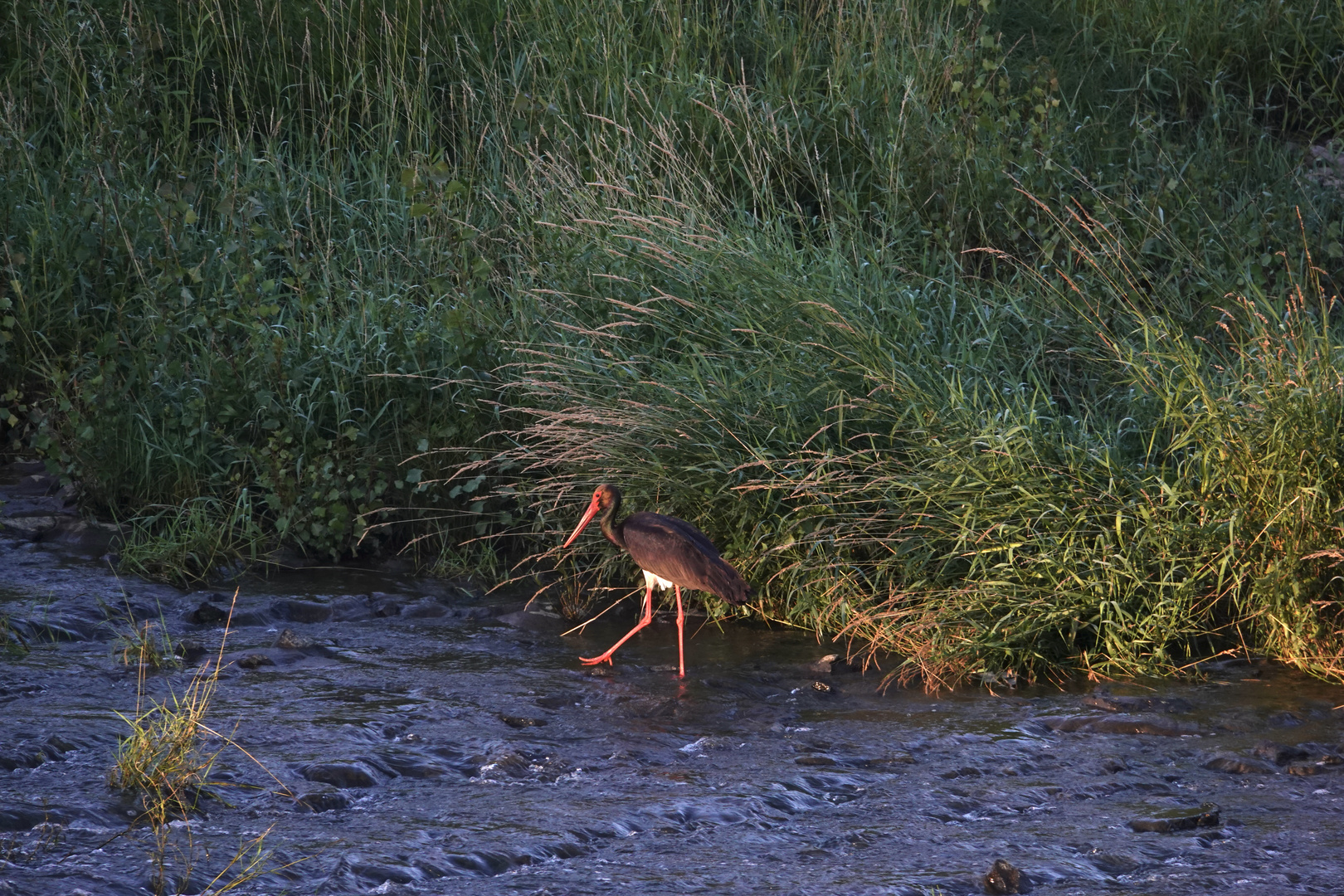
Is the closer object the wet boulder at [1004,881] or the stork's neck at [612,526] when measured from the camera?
the wet boulder at [1004,881]

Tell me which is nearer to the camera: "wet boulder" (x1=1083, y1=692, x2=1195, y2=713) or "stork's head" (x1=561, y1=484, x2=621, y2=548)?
"wet boulder" (x1=1083, y1=692, x2=1195, y2=713)

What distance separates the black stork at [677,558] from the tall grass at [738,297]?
1.24 ft

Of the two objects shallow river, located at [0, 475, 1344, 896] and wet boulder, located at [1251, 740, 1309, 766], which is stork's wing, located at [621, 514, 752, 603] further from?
wet boulder, located at [1251, 740, 1309, 766]

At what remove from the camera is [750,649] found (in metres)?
5.58

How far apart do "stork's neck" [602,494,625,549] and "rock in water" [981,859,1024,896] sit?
222 centimetres

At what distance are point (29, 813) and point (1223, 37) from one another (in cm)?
868

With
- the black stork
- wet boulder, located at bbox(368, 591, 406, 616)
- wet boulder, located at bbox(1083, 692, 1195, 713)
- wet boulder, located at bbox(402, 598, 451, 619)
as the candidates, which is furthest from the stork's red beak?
wet boulder, located at bbox(1083, 692, 1195, 713)

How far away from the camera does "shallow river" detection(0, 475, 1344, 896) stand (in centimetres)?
353

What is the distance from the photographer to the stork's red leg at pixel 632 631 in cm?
539

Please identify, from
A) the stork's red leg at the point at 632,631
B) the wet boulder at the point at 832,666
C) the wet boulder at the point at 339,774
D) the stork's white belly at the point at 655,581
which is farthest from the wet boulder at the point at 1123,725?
the wet boulder at the point at 339,774

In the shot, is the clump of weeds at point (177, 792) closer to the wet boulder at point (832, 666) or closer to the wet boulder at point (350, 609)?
the wet boulder at point (350, 609)

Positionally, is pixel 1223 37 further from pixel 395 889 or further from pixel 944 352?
pixel 395 889

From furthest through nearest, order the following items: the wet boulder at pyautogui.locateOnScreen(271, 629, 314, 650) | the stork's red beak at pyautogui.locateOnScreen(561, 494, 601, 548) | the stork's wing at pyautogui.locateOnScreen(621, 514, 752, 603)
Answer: the stork's red beak at pyautogui.locateOnScreen(561, 494, 601, 548) < the wet boulder at pyautogui.locateOnScreen(271, 629, 314, 650) < the stork's wing at pyautogui.locateOnScreen(621, 514, 752, 603)

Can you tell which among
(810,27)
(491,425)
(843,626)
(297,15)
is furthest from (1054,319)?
(297,15)
